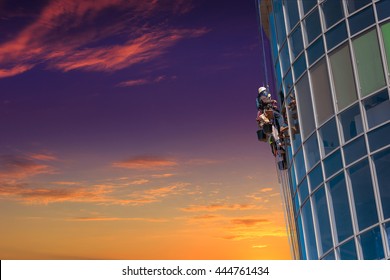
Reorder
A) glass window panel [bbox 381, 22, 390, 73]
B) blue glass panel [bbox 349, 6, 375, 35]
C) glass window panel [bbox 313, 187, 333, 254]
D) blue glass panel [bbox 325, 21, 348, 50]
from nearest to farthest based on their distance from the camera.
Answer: glass window panel [bbox 381, 22, 390, 73], blue glass panel [bbox 349, 6, 375, 35], glass window panel [bbox 313, 187, 333, 254], blue glass panel [bbox 325, 21, 348, 50]

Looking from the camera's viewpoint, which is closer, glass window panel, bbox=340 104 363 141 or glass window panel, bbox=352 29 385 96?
glass window panel, bbox=352 29 385 96

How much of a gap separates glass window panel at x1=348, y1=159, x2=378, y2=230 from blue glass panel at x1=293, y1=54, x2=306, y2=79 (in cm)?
600

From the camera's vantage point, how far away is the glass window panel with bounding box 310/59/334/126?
32188 mm

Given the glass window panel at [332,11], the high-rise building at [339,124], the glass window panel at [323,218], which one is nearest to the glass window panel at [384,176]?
the high-rise building at [339,124]

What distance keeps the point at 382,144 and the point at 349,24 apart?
526 centimetres

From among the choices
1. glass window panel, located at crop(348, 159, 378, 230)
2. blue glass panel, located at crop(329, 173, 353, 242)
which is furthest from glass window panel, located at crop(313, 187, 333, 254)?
glass window panel, located at crop(348, 159, 378, 230)

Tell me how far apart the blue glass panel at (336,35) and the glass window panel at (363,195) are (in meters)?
5.17

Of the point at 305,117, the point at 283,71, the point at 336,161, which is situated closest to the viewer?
the point at 336,161

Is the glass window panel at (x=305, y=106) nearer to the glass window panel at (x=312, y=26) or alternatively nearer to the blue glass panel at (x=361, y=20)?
the glass window panel at (x=312, y=26)

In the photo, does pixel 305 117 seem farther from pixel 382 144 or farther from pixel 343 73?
pixel 382 144

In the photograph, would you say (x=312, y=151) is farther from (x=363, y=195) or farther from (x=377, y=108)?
(x=363, y=195)

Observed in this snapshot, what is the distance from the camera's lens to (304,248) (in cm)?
3438

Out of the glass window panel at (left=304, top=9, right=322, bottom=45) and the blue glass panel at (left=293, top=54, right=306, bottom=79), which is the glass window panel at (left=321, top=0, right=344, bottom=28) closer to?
the glass window panel at (left=304, top=9, right=322, bottom=45)
